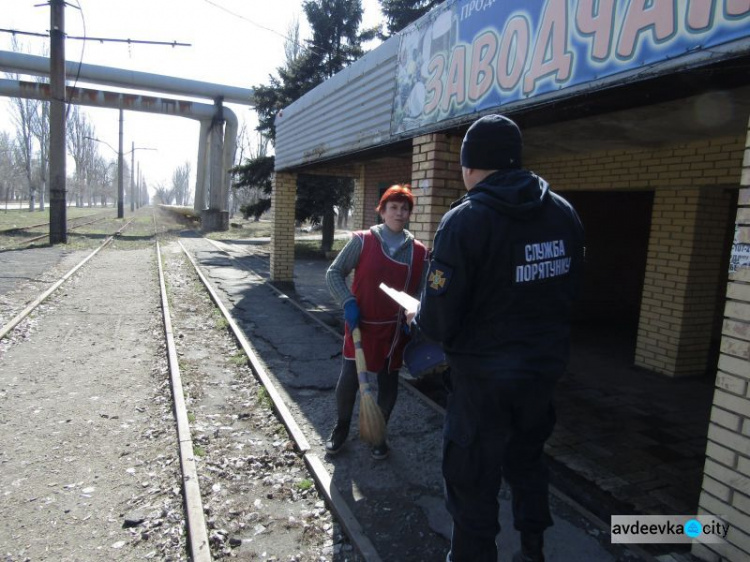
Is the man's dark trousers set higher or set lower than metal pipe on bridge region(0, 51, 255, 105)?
lower

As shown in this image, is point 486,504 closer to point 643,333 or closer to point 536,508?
point 536,508

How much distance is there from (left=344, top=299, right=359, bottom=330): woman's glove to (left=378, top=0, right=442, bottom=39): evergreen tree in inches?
595

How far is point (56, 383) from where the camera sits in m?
5.13

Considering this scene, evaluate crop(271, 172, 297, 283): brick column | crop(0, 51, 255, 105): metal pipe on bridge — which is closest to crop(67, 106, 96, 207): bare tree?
crop(0, 51, 255, 105): metal pipe on bridge

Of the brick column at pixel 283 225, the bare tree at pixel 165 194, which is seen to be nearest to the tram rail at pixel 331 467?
the brick column at pixel 283 225

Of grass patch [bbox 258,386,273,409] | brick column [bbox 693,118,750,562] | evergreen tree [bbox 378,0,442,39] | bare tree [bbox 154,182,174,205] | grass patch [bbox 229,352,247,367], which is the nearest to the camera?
brick column [bbox 693,118,750,562]

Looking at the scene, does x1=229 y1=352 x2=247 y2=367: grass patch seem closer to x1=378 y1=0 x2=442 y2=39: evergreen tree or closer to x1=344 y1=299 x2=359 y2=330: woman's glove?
x1=344 y1=299 x2=359 y2=330: woman's glove

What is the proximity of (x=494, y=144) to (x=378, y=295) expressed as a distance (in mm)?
1513

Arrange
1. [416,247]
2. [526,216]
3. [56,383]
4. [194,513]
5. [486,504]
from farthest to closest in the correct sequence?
[56,383], [416,247], [194,513], [486,504], [526,216]

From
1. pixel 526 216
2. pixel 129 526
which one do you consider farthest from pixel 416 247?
pixel 129 526

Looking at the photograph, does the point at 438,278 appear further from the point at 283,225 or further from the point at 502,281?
the point at 283,225

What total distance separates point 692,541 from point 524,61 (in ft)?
10.5

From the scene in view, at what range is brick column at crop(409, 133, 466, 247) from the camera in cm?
492

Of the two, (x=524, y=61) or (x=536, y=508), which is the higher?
(x=524, y=61)
